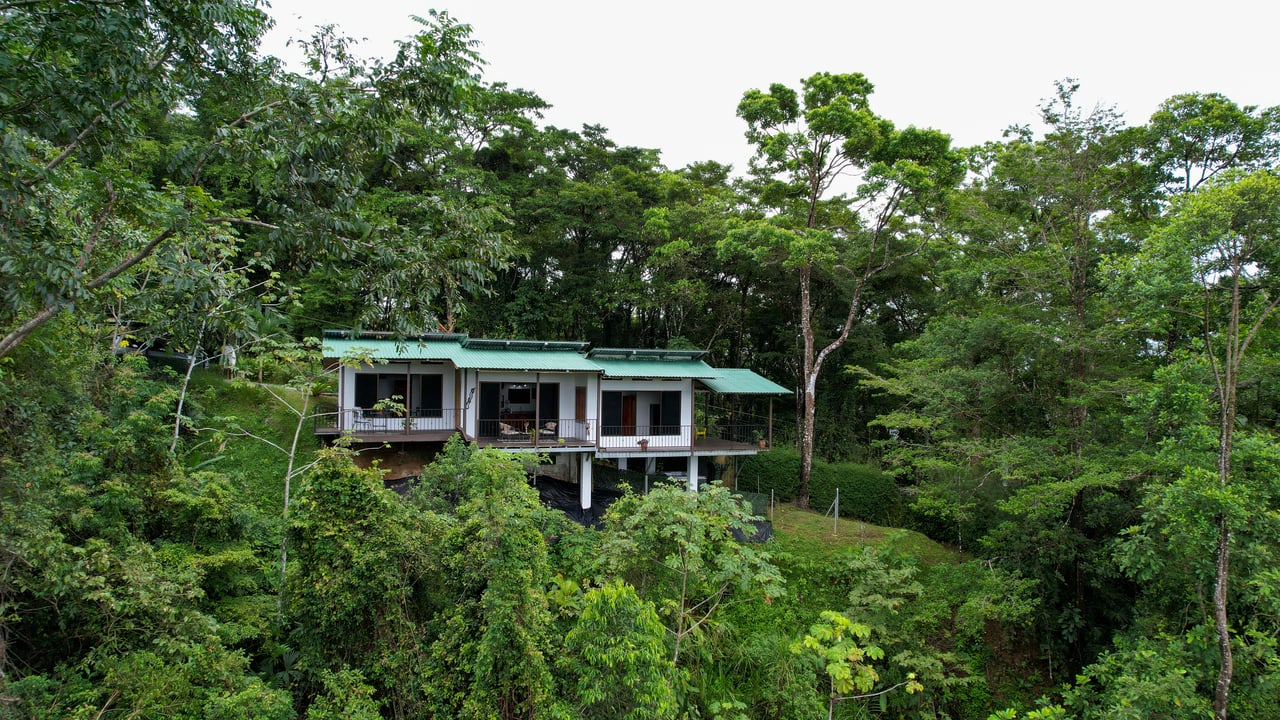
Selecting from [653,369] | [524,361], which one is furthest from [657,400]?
[524,361]

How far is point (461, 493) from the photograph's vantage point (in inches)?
364

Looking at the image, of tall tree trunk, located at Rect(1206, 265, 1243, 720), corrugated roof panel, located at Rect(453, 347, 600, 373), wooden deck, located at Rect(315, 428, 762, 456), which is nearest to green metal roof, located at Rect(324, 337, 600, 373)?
corrugated roof panel, located at Rect(453, 347, 600, 373)

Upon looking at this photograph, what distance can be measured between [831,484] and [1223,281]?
9.64 m

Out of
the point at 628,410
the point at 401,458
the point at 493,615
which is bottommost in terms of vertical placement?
the point at 493,615

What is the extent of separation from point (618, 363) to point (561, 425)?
2.04 m

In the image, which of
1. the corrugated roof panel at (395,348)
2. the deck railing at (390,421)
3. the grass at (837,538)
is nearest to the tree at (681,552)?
the grass at (837,538)

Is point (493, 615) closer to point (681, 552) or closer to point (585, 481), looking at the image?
point (681, 552)

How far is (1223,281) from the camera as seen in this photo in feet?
24.1

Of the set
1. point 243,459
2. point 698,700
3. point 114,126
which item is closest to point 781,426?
point 698,700

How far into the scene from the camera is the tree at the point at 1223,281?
6598mm

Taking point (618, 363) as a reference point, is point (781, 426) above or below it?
below

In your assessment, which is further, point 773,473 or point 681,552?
point 773,473

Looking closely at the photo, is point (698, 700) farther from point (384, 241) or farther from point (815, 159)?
point (815, 159)

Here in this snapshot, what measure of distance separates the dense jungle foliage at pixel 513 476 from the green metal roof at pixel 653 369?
3.77 meters
